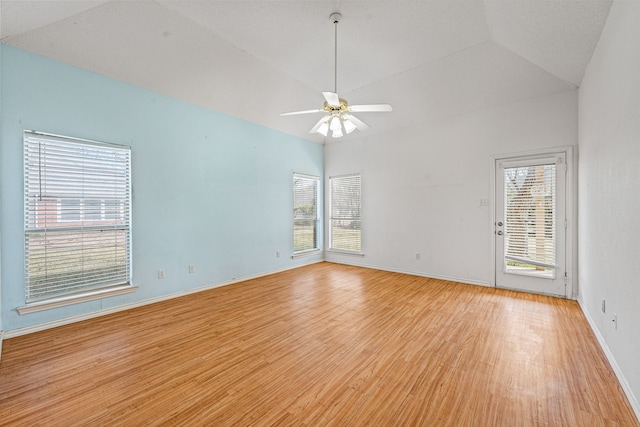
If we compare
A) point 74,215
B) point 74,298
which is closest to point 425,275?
point 74,298

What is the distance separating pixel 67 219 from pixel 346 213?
4856mm

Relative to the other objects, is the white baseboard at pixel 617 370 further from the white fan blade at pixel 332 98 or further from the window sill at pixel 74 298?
the window sill at pixel 74 298

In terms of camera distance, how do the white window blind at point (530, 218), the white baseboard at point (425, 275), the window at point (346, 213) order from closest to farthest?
the white window blind at point (530, 218)
the white baseboard at point (425, 275)
the window at point (346, 213)

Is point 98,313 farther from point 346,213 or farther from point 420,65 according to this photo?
point 420,65

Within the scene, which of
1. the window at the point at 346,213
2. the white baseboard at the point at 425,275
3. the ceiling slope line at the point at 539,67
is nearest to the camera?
the ceiling slope line at the point at 539,67

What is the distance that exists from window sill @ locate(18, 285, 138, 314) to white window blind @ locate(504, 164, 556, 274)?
219 inches

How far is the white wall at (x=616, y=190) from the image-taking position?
5.85 ft

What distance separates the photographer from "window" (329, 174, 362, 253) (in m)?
6.23

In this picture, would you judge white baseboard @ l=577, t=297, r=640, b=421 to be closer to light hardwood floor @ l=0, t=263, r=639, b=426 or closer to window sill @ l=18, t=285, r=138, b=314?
light hardwood floor @ l=0, t=263, r=639, b=426

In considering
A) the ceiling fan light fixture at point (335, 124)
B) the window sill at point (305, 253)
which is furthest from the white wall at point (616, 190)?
the window sill at point (305, 253)

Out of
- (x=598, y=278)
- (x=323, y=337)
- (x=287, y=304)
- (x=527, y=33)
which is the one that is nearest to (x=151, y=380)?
(x=323, y=337)

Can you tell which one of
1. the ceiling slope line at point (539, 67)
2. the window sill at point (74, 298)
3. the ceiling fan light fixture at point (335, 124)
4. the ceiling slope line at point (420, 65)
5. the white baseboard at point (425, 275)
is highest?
Answer: the ceiling slope line at point (420, 65)

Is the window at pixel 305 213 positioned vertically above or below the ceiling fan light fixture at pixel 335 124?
below

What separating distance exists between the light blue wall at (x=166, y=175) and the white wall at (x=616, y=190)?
468 centimetres
